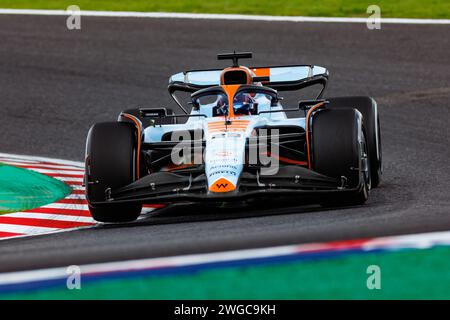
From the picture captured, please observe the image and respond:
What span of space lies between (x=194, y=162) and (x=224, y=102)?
0.81m

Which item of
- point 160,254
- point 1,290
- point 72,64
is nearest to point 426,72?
point 72,64

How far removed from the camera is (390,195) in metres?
10.2

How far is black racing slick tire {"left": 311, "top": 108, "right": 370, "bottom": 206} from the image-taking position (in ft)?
30.6

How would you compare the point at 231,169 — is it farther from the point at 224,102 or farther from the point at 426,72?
the point at 426,72

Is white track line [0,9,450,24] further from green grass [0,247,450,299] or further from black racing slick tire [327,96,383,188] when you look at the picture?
green grass [0,247,450,299]

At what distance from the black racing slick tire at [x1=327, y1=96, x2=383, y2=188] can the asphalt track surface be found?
18 centimetres

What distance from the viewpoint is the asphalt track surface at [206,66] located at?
26.2 ft

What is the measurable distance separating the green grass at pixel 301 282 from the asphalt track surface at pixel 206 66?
2.64 ft

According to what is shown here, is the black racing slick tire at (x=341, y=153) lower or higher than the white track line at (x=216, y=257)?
higher
